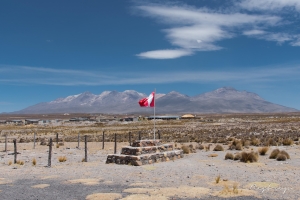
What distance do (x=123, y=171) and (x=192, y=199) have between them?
6138mm

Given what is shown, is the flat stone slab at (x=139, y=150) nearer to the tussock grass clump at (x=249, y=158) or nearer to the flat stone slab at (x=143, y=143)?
the flat stone slab at (x=143, y=143)

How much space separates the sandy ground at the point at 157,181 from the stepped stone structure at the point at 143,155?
0.59 m

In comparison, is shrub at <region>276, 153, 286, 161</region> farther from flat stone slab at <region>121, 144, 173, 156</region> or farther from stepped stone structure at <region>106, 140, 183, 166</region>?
flat stone slab at <region>121, 144, 173, 156</region>

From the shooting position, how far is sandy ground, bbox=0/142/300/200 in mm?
11852

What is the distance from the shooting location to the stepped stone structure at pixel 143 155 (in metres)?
18.8

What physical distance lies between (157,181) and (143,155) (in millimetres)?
4824

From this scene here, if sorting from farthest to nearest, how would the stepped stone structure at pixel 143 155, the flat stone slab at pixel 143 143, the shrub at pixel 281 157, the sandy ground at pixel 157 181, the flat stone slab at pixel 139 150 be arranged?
the flat stone slab at pixel 143 143, the shrub at pixel 281 157, the flat stone slab at pixel 139 150, the stepped stone structure at pixel 143 155, the sandy ground at pixel 157 181

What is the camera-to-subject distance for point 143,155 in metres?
19.0

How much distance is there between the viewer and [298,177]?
47.9ft

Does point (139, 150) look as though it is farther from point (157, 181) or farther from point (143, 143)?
point (157, 181)

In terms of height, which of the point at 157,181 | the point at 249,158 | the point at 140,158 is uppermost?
the point at 140,158

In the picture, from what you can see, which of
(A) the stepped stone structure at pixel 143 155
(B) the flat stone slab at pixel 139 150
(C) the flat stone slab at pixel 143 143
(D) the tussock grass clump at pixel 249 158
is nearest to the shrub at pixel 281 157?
(D) the tussock grass clump at pixel 249 158

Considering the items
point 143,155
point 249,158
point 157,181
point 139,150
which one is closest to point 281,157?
point 249,158

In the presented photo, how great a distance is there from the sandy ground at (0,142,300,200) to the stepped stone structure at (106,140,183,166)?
23.3 inches
